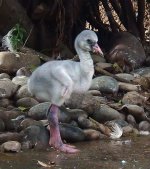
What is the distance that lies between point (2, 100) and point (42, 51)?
3.26 m

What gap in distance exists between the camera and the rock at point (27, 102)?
750 centimetres

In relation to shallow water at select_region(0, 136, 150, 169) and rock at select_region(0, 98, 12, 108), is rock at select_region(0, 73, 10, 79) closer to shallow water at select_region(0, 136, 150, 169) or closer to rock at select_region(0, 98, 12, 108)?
rock at select_region(0, 98, 12, 108)

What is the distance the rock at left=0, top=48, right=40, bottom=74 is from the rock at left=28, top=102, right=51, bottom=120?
6.48 feet

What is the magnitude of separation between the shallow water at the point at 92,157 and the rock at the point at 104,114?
2.86 ft

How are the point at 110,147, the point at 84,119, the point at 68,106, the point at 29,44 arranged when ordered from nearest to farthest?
the point at 110,147
the point at 84,119
the point at 68,106
the point at 29,44

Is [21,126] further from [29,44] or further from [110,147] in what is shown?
[29,44]

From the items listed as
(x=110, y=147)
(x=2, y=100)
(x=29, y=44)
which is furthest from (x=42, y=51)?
(x=110, y=147)

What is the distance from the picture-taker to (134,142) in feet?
21.8

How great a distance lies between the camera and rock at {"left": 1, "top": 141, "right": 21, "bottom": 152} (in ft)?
19.4

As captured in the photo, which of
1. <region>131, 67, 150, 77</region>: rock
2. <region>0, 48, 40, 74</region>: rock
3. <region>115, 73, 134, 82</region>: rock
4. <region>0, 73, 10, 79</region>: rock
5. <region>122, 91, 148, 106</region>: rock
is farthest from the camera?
<region>131, 67, 150, 77</region>: rock

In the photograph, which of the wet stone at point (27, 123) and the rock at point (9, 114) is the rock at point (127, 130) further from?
the rock at point (9, 114)

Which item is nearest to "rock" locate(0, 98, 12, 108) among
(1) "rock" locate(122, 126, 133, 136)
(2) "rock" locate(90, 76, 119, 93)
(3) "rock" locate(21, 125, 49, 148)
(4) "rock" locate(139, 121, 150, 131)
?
(3) "rock" locate(21, 125, 49, 148)

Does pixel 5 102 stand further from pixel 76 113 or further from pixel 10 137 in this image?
pixel 10 137

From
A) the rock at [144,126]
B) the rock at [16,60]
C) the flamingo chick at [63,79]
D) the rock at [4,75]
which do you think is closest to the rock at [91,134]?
the flamingo chick at [63,79]
